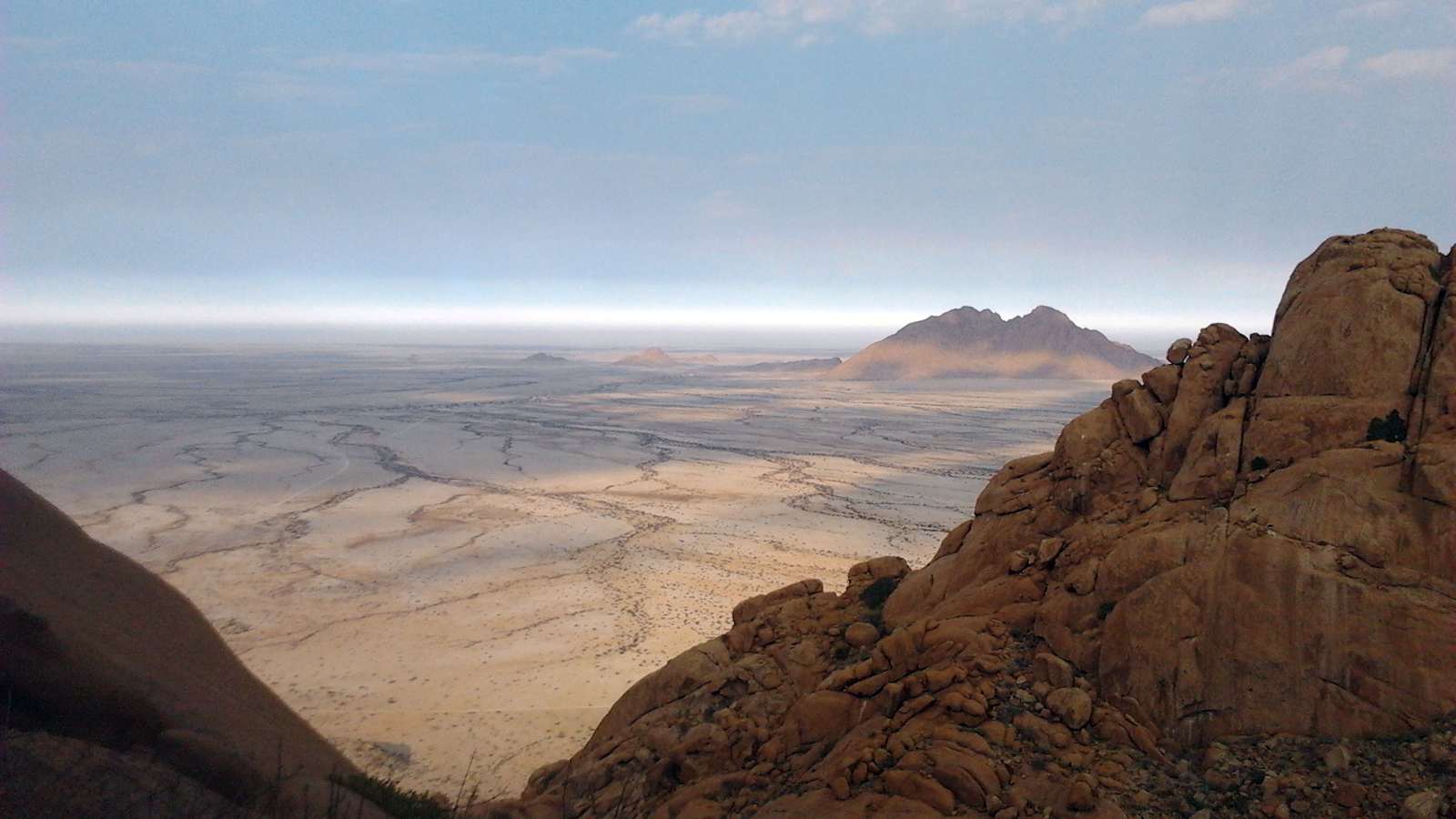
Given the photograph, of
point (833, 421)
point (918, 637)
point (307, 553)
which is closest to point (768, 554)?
point (307, 553)

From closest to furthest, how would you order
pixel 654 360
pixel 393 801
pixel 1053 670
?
1. pixel 1053 670
2. pixel 393 801
3. pixel 654 360

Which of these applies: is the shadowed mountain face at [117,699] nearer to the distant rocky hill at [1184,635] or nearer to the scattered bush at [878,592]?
the distant rocky hill at [1184,635]

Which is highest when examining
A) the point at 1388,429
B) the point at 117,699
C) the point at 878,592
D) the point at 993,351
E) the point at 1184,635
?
the point at 993,351

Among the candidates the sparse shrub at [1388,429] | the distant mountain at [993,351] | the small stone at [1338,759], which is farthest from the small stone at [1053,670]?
the distant mountain at [993,351]

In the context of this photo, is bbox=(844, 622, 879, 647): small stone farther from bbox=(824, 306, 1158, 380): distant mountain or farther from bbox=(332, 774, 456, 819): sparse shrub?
bbox=(824, 306, 1158, 380): distant mountain

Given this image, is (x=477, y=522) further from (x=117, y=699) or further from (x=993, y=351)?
(x=993, y=351)

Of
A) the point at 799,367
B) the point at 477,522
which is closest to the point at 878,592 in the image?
the point at 477,522

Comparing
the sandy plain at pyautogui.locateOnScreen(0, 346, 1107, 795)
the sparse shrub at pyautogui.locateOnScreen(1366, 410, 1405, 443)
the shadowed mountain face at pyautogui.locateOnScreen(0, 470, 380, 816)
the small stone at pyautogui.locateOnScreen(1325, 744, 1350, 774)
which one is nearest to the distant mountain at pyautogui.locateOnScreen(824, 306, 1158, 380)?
the sandy plain at pyautogui.locateOnScreen(0, 346, 1107, 795)
